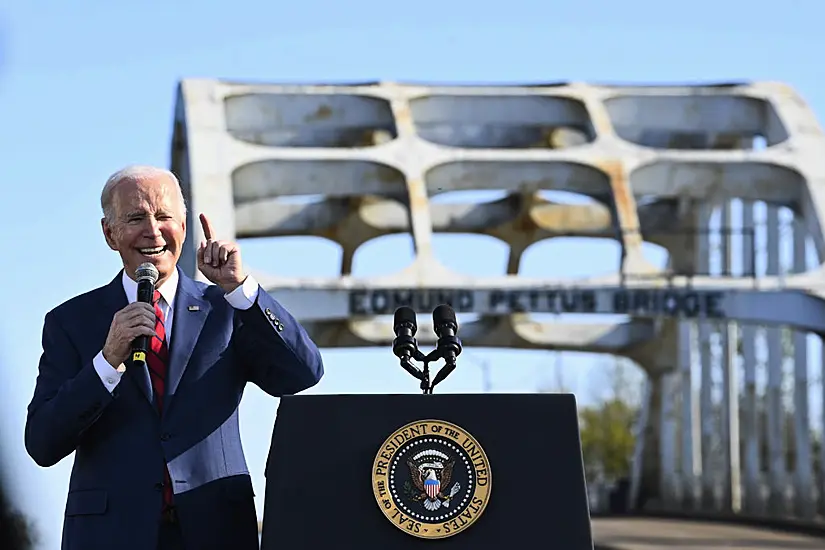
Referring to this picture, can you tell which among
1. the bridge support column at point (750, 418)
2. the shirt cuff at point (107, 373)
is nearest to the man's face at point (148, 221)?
the shirt cuff at point (107, 373)

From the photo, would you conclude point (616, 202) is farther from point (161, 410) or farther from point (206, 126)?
point (161, 410)

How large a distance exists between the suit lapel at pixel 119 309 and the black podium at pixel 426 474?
465mm

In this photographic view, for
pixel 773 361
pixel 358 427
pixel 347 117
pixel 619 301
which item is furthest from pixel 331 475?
pixel 773 361

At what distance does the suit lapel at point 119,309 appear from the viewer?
446cm

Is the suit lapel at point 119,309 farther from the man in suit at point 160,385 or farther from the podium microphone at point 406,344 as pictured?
the podium microphone at point 406,344

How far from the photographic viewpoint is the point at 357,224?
4416 cm

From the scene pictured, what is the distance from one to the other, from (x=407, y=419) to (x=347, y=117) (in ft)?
107

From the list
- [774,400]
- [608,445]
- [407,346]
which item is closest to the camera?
[407,346]

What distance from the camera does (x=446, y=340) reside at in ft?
15.4

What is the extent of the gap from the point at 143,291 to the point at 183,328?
0.25 metres

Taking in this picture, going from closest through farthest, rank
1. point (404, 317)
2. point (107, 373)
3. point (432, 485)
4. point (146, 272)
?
point (432, 485), point (107, 373), point (146, 272), point (404, 317)

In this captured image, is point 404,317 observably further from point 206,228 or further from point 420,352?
point 206,228

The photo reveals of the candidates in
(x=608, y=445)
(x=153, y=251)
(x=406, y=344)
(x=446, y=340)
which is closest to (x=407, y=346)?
(x=406, y=344)

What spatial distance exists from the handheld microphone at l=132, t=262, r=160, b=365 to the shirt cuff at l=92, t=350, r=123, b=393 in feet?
0.21
